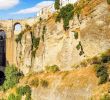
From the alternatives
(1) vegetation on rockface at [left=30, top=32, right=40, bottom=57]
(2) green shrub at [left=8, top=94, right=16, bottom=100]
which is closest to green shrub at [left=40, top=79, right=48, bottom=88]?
(2) green shrub at [left=8, top=94, right=16, bottom=100]

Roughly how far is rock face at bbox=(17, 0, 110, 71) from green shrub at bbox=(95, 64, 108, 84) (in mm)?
4679

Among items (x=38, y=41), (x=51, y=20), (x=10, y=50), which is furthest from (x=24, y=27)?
(x=51, y=20)

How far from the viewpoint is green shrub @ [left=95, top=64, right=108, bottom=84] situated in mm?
49469

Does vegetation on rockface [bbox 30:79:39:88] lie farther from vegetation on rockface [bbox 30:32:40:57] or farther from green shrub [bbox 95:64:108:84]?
green shrub [bbox 95:64:108:84]

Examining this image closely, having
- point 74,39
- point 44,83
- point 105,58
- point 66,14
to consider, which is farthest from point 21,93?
point 105,58

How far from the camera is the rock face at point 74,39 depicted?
5575 centimetres

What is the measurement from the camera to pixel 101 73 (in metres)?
50.0

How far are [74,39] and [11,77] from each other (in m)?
20.8

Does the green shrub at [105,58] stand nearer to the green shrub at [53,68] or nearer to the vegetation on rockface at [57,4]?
the green shrub at [53,68]

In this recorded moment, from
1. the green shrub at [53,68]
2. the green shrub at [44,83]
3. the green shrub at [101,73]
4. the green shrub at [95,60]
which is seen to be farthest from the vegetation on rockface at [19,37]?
the green shrub at [101,73]

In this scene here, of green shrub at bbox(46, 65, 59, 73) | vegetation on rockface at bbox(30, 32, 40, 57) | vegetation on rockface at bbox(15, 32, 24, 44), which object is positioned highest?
vegetation on rockface at bbox(15, 32, 24, 44)

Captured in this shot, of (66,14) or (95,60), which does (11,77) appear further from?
(95,60)

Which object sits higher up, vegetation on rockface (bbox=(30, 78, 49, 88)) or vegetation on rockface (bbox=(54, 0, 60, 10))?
vegetation on rockface (bbox=(54, 0, 60, 10))

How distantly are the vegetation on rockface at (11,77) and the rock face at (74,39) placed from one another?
376 centimetres
